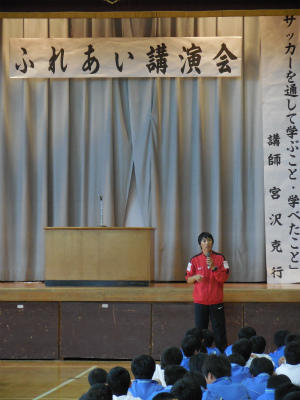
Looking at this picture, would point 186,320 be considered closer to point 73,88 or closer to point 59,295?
point 59,295

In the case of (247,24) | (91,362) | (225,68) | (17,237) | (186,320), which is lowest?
(91,362)

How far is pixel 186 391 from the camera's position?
2.57 meters

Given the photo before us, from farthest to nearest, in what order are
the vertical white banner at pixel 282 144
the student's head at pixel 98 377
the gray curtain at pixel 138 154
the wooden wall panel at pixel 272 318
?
the gray curtain at pixel 138 154, the vertical white banner at pixel 282 144, the wooden wall panel at pixel 272 318, the student's head at pixel 98 377

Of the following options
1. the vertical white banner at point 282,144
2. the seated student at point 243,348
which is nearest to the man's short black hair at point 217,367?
the seated student at point 243,348

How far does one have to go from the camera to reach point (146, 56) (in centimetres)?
820

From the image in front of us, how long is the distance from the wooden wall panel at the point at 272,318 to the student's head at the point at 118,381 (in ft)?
12.7

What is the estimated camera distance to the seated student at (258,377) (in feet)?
11.5

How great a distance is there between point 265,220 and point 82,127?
101 inches

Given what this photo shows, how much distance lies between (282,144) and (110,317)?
114 inches

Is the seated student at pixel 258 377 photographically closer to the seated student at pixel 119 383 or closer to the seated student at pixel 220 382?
the seated student at pixel 220 382

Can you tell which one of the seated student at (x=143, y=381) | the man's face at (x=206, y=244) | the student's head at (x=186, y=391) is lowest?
the seated student at (x=143, y=381)

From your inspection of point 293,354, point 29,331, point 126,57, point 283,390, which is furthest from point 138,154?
point 283,390

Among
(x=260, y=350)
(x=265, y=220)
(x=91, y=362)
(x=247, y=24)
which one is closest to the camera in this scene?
(x=260, y=350)

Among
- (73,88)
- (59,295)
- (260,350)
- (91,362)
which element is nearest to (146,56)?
(73,88)
